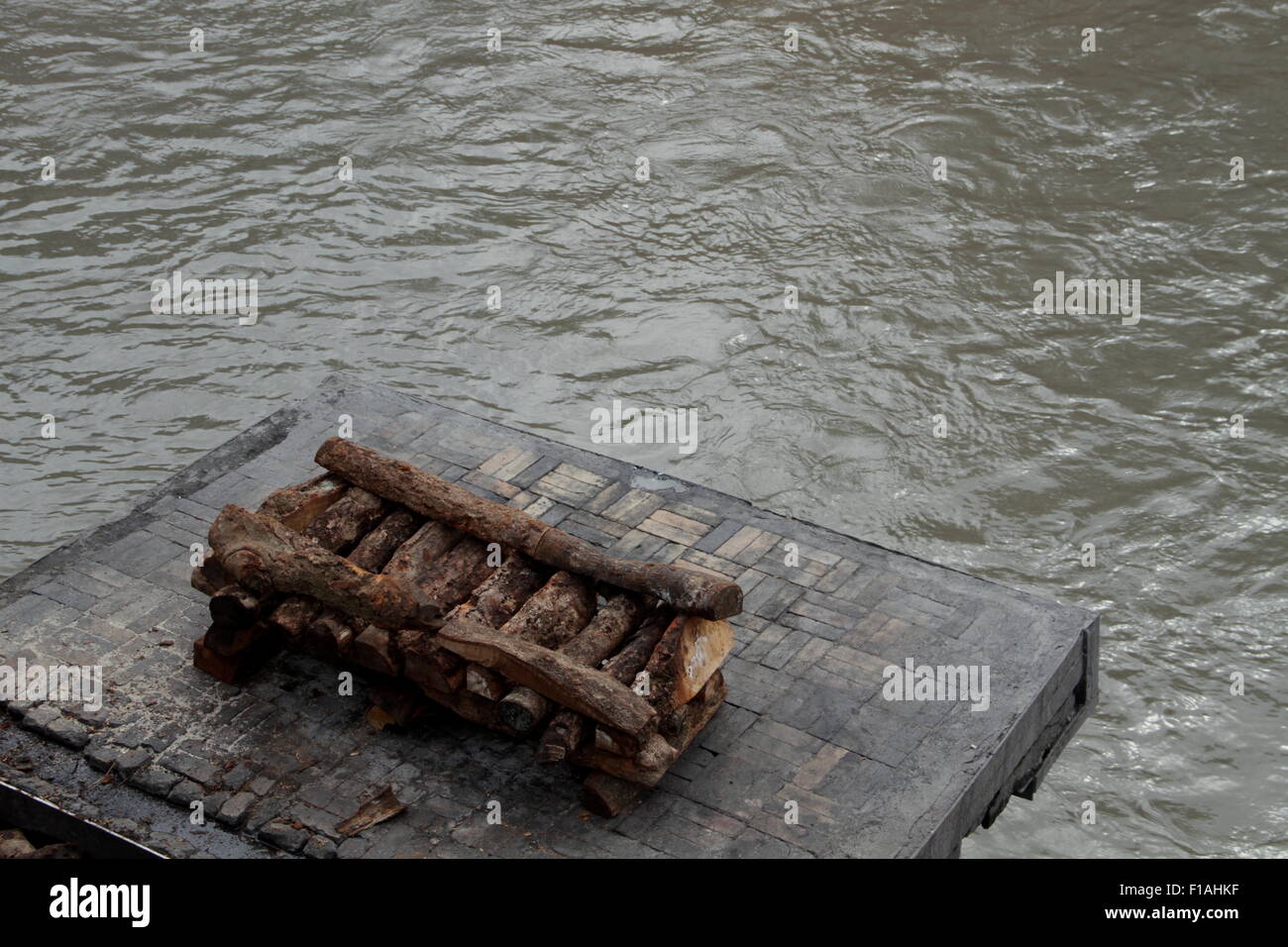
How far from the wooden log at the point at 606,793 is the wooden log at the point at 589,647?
353 mm

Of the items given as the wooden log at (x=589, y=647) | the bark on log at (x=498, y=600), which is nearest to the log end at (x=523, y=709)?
the wooden log at (x=589, y=647)

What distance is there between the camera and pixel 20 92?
1532cm

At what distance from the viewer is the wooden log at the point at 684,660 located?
6582mm

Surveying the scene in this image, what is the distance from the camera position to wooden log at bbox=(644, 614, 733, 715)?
6582mm

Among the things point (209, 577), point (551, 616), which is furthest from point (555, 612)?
point (209, 577)

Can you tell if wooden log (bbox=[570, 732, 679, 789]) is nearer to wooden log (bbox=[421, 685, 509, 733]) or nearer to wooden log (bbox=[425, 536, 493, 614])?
wooden log (bbox=[421, 685, 509, 733])

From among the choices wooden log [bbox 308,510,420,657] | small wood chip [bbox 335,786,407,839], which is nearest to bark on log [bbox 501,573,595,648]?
wooden log [bbox 308,510,420,657]

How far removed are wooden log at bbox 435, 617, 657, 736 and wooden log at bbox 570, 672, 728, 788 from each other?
141 mm

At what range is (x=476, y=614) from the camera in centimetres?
696

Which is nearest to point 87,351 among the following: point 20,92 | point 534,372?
point 534,372

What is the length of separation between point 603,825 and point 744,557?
1.98m

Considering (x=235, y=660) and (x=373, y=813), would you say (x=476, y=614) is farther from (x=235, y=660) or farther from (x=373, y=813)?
(x=235, y=660)

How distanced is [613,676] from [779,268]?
20.9ft

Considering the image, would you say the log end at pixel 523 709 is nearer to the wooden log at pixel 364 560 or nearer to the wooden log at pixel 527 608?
the wooden log at pixel 527 608
